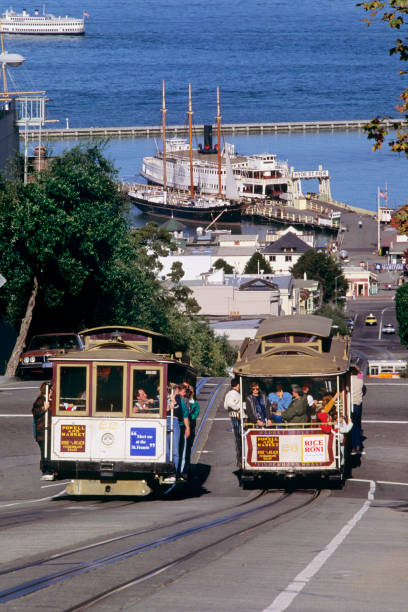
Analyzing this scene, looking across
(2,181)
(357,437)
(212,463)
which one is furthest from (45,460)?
(2,181)

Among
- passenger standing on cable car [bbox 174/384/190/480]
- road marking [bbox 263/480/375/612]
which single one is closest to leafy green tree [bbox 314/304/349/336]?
passenger standing on cable car [bbox 174/384/190/480]

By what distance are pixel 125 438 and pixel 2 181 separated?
24.6m

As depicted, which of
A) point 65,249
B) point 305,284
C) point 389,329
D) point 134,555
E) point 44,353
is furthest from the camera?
point 305,284

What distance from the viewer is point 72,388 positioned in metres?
16.2

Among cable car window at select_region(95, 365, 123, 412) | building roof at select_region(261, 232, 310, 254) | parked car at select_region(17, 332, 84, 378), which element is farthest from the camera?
building roof at select_region(261, 232, 310, 254)

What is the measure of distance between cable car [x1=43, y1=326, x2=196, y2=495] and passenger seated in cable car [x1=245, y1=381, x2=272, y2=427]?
2.13 metres

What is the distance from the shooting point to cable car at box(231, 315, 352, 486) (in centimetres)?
1744

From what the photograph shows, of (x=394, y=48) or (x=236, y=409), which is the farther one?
(x=236, y=409)

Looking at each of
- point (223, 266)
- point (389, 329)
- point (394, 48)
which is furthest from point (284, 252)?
point (394, 48)

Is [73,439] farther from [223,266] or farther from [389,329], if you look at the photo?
[223,266]

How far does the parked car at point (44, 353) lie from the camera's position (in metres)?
31.8

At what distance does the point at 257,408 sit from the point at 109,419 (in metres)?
3.05

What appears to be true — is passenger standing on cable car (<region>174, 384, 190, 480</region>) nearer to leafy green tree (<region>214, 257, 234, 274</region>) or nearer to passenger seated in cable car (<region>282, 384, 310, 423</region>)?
passenger seated in cable car (<region>282, 384, 310, 423</region>)

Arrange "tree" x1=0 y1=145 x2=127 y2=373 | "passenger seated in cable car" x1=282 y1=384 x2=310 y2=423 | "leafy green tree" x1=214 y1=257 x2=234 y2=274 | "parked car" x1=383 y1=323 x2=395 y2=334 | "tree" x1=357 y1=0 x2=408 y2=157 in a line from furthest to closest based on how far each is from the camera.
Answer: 1. "leafy green tree" x1=214 y1=257 x2=234 y2=274
2. "parked car" x1=383 y1=323 x2=395 y2=334
3. "tree" x1=0 y1=145 x2=127 y2=373
4. "passenger seated in cable car" x1=282 y1=384 x2=310 y2=423
5. "tree" x1=357 y1=0 x2=408 y2=157
